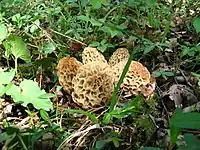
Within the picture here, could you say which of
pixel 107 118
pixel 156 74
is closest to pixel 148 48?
pixel 156 74

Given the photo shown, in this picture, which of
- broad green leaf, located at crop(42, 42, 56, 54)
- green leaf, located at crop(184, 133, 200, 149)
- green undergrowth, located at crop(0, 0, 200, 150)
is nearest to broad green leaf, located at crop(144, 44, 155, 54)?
green undergrowth, located at crop(0, 0, 200, 150)

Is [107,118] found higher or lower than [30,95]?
lower

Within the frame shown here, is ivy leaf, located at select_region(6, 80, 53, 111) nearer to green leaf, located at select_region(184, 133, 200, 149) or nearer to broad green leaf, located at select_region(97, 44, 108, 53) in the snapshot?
broad green leaf, located at select_region(97, 44, 108, 53)

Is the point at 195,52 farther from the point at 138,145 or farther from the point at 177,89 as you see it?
the point at 138,145

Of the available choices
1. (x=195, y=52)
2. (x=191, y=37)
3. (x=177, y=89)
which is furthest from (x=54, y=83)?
(x=191, y=37)

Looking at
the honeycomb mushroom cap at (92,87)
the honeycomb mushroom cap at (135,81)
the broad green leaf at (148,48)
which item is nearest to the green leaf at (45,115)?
the honeycomb mushroom cap at (92,87)

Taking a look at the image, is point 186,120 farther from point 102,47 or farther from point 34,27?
point 34,27
